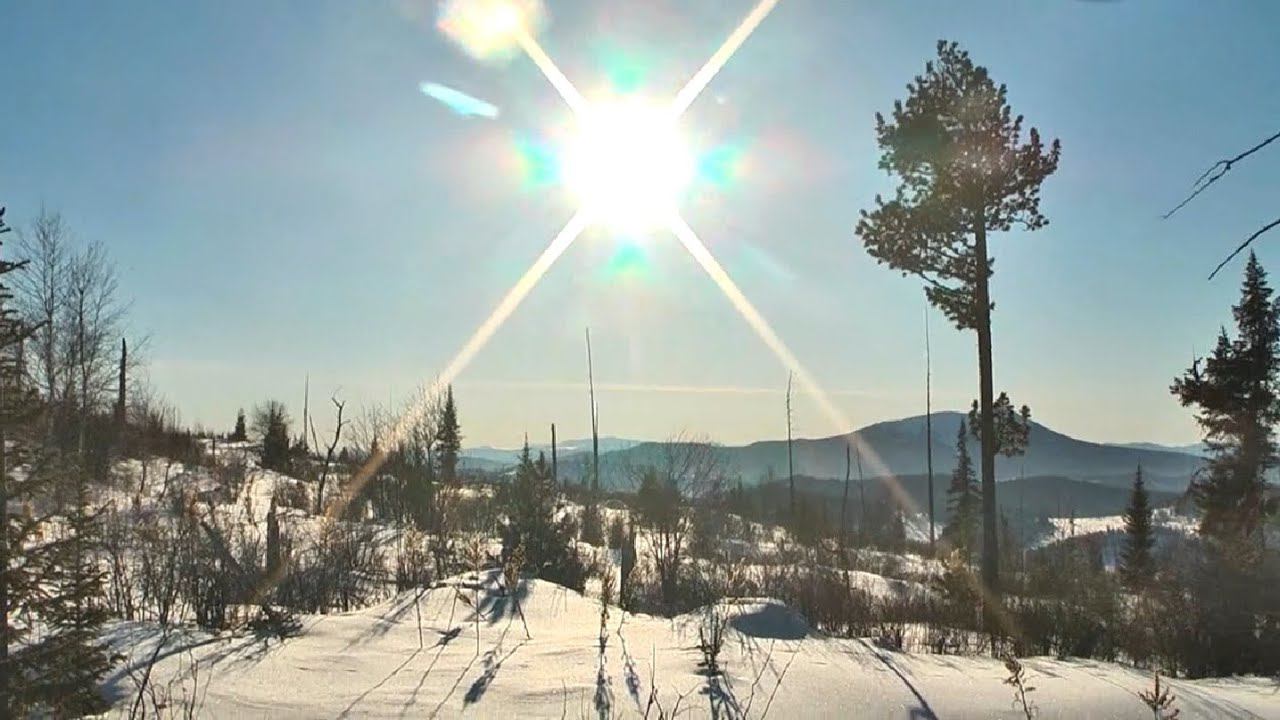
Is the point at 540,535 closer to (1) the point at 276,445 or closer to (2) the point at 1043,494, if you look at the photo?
(1) the point at 276,445

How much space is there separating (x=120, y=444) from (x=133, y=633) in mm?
28464

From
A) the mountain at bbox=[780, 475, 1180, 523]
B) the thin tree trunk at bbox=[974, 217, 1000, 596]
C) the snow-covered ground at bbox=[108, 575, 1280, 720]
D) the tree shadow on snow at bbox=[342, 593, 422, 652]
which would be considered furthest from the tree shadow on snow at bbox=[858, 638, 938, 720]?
the mountain at bbox=[780, 475, 1180, 523]

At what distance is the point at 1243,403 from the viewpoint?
84.1 feet

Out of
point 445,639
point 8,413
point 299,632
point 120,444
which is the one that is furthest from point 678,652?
point 120,444

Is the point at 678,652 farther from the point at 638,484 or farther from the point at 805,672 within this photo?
the point at 638,484

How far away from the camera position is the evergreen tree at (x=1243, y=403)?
25.5 metres

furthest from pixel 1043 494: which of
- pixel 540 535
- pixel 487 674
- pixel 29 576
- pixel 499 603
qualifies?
pixel 29 576

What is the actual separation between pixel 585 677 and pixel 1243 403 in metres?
28.4

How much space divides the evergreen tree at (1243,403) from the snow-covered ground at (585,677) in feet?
73.7

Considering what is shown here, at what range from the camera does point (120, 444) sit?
29812 mm

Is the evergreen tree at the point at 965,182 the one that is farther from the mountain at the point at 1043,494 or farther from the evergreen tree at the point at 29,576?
the mountain at the point at 1043,494

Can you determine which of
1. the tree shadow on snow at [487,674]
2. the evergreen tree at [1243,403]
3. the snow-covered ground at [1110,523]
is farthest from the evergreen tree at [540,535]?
the snow-covered ground at [1110,523]

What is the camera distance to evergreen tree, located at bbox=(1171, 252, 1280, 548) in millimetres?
25484

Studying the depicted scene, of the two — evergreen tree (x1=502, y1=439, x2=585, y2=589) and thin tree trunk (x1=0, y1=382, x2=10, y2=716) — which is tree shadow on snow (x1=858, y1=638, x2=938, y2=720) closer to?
thin tree trunk (x1=0, y1=382, x2=10, y2=716)
